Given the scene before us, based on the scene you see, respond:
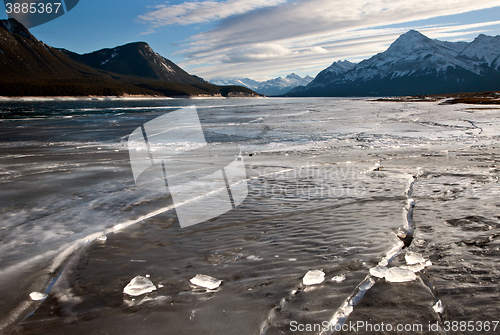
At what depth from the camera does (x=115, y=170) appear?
933 centimetres

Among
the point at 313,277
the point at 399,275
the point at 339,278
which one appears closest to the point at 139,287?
the point at 313,277

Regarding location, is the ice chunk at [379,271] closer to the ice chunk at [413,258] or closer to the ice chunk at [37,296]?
the ice chunk at [413,258]

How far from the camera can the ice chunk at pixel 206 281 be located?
3.21m

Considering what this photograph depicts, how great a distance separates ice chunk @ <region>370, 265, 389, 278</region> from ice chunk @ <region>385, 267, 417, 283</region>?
36 mm

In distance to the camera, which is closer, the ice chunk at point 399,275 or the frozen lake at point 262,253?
the frozen lake at point 262,253

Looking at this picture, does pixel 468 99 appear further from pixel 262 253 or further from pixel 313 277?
pixel 313 277

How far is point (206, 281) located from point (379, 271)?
6.37ft

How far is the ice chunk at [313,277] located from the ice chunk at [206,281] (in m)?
0.96

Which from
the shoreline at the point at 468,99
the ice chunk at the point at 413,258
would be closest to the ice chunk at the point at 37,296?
the ice chunk at the point at 413,258

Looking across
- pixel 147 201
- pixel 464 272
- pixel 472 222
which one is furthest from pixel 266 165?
pixel 464 272

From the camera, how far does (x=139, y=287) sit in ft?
10.5

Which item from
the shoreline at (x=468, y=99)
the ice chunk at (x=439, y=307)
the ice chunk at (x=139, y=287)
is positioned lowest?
the ice chunk at (x=439, y=307)

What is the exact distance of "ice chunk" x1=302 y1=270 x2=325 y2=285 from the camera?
10.4ft

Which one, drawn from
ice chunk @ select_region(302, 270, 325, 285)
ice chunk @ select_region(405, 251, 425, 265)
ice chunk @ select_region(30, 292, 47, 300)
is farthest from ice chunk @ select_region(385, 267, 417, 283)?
ice chunk @ select_region(30, 292, 47, 300)
